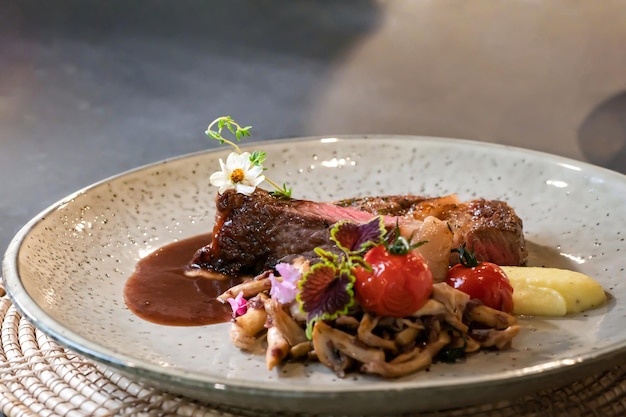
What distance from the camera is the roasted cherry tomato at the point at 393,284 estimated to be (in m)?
2.84

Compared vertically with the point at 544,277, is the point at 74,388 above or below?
below

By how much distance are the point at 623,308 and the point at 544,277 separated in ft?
1.19

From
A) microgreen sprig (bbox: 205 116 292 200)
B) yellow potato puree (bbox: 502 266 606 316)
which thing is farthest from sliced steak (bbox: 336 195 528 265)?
microgreen sprig (bbox: 205 116 292 200)

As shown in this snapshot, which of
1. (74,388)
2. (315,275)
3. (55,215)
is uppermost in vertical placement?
(315,275)

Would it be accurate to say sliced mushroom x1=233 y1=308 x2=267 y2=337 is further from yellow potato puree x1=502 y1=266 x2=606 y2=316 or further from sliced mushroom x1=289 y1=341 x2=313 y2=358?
yellow potato puree x1=502 y1=266 x2=606 y2=316

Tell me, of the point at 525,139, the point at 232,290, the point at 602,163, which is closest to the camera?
the point at 232,290

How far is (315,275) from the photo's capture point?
2.91 meters

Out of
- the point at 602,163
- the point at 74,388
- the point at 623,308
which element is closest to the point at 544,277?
the point at 623,308

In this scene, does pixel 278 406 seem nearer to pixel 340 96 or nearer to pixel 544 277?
pixel 544 277

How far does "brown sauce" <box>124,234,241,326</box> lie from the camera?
3.56 metres

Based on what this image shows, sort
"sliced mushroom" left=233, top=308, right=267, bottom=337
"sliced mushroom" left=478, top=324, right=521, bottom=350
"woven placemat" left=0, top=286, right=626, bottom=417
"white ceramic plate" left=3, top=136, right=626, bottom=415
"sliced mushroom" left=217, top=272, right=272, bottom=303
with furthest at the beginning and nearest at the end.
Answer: "sliced mushroom" left=217, top=272, right=272, bottom=303
"sliced mushroom" left=233, top=308, right=267, bottom=337
"sliced mushroom" left=478, top=324, right=521, bottom=350
"woven placemat" left=0, top=286, right=626, bottom=417
"white ceramic plate" left=3, top=136, right=626, bottom=415

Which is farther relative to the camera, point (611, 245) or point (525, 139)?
point (525, 139)

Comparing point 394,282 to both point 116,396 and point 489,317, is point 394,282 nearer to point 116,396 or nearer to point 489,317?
point 489,317

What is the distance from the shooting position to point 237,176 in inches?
158
